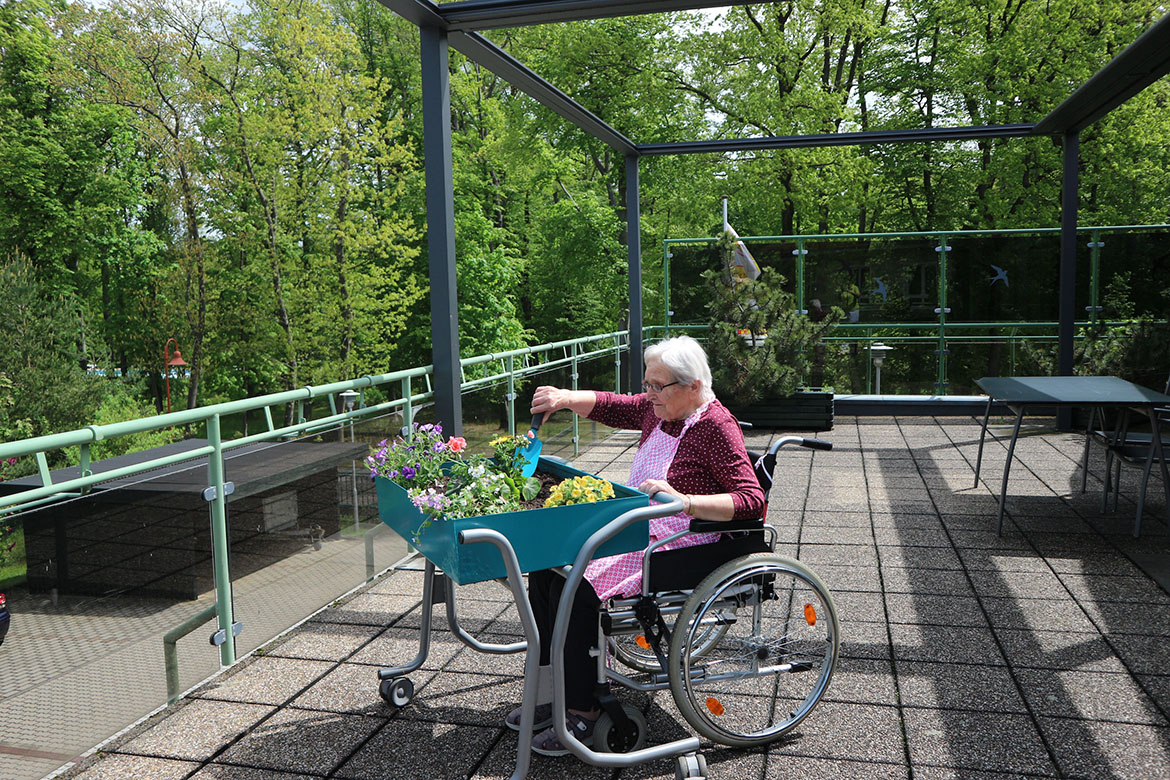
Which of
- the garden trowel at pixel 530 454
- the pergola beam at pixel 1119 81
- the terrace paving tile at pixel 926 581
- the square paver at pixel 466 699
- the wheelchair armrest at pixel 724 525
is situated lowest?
the terrace paving tile at pixel 926 581

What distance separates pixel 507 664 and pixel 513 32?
22865 mm

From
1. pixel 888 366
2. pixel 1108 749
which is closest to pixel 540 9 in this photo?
pixel 1108 749

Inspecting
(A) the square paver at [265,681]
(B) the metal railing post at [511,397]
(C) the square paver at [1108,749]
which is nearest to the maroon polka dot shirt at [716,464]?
(C) the square paver at [1108,749]

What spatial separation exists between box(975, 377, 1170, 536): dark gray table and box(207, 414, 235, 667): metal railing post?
4089mm

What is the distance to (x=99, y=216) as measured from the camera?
24016mm

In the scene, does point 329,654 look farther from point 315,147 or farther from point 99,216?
point 99,216

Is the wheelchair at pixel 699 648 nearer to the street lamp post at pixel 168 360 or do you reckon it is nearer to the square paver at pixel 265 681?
the square paver at pixel 265 681

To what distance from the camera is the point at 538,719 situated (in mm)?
2947

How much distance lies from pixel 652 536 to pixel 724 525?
12.0 inches

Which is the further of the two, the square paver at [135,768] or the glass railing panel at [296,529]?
the glass railing panel at [296,529]

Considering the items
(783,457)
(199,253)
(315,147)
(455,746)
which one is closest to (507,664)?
(455,746)

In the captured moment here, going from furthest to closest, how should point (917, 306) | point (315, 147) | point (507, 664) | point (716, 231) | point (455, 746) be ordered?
point (716, 231) < point (315, 147) < point (917, 306) < point (507, 664) < point (455, 746)

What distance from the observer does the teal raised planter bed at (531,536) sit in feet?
8.09

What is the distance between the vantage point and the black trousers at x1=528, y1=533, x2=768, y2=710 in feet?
8.96
